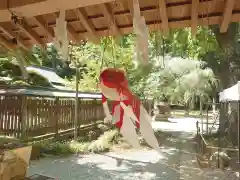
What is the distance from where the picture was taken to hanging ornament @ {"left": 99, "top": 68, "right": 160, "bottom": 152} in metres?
1.29

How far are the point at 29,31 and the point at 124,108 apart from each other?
3.86 ft

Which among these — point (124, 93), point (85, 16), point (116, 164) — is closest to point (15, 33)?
point (85, 16)

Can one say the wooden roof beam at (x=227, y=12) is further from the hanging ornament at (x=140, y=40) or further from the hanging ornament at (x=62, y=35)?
the hanging ornament at (x=62, y=35)

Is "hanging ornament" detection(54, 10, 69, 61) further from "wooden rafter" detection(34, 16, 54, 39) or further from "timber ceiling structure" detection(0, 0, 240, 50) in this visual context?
"wooden rafter" detection(34, 16, 54, 39)

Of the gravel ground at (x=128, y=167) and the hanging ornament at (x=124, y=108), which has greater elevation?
the hanging ornament at (x=124, y=108)

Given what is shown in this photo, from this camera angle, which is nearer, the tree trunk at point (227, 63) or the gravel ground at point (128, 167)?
the gravel ground at point (128, 167)

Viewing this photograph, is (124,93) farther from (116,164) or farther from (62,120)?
(62,120)

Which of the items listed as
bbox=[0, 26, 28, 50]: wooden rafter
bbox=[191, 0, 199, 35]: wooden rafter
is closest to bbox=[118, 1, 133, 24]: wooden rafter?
bbox=[191, 0, 199, 35]: wooden rafter

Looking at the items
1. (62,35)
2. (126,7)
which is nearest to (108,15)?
(126,7)

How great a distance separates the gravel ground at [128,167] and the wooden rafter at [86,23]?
3259mm

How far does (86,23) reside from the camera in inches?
72.8

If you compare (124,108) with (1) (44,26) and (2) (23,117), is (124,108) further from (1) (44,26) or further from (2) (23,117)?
(2) (23,117)

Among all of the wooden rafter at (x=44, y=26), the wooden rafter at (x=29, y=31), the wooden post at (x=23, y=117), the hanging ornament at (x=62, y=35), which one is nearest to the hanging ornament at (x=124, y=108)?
the hanging ornament at (x=62, y=35)

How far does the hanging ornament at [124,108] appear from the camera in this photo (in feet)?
4.24
